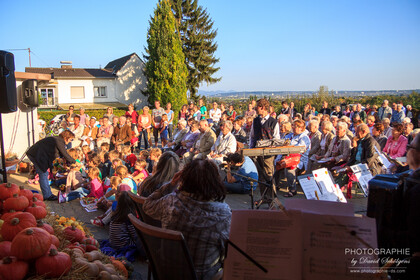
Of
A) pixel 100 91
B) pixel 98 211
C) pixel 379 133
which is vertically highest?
pixel 100 91

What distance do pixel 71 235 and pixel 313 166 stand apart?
5.80 meters

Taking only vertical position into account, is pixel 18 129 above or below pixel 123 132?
above

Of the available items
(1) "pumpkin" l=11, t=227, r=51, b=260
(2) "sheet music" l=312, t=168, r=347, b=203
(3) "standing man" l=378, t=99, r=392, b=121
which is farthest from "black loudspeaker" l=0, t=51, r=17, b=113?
(3) "standing man" l=378, t=99, r=392, b=121

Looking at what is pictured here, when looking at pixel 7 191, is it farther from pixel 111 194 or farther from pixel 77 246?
pixel 111 194

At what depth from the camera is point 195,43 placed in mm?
34094

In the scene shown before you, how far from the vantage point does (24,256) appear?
2.36 meters

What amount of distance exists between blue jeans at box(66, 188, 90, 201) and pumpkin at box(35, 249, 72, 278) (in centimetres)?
484

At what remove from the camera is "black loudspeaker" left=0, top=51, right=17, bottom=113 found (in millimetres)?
4863

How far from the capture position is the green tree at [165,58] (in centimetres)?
2781

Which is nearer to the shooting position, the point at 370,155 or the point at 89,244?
the point at 89,244

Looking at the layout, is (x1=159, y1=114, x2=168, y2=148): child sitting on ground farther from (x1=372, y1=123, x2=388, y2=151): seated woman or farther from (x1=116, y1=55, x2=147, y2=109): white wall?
(x1=116, y1=55, x2=147, y2=109): white wall

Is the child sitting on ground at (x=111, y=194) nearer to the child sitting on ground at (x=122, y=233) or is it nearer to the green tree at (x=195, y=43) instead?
the child sitting on ground at (x=122, y=233)

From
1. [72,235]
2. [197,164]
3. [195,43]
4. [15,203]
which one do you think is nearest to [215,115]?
[72,235]

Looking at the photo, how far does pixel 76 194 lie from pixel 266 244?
6.28m
